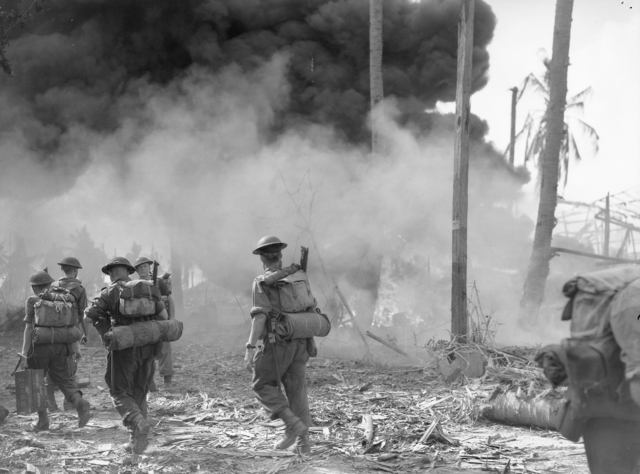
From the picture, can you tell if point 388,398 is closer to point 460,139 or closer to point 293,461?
point 293,461

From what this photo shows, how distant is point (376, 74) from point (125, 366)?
8.29 meters

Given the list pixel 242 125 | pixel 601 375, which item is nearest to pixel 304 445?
pixel 601 375

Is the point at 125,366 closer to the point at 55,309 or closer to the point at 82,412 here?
the point at 82,412

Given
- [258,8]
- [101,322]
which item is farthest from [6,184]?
[101,322]

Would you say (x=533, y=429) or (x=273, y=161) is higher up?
(x=273, y=161)

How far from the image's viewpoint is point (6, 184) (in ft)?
40.0

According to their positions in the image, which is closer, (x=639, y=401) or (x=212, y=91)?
(x=639, y=401)

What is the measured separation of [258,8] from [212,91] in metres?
2.28

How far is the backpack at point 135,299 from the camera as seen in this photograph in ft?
14.7

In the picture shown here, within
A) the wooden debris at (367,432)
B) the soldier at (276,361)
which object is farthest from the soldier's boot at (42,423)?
the wooden debris at (367,432)

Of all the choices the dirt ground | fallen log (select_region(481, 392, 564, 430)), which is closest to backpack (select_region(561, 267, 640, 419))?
the dirt ground

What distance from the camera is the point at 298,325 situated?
4.42 metres

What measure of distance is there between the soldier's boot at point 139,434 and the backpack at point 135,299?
77 cm

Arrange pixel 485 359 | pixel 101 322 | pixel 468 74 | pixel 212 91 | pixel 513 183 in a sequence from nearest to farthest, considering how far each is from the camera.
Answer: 1. pixel 101 322
2. pixel 485 359
3. pixel 468 74
4. pixel 212 91
5. pixel 513 183
